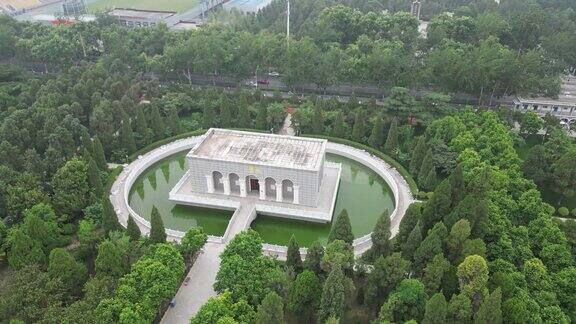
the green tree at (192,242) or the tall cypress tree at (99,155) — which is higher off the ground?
the tall cypress tree at (99,155)

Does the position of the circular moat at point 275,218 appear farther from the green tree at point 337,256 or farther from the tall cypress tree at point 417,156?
the green tree at point 337,256

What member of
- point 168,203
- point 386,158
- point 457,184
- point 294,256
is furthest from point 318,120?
point 294,256

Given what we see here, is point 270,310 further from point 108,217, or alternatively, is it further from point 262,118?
point 262,118

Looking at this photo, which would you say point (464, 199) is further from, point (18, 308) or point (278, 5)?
point (278, 5)

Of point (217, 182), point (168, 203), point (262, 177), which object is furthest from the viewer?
point (168, 203)

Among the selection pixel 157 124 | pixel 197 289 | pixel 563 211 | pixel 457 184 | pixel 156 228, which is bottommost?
pixel 197 289

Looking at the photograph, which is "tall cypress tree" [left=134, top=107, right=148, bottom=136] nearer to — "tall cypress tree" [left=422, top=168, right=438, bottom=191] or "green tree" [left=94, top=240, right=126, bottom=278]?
"green tree" [left=94, top=240, right=126, bottom=278]

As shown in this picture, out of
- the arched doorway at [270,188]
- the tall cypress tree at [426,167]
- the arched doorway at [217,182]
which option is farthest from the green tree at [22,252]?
the tall cypress tree at [426,167]
